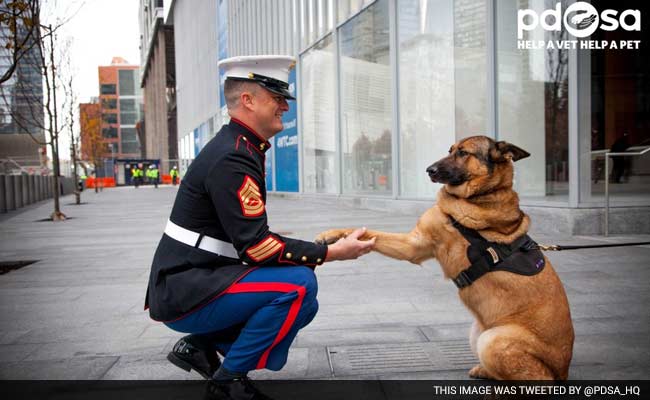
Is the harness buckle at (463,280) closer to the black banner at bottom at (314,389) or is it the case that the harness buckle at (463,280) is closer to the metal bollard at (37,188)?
the black banner at bottom at (314,389)

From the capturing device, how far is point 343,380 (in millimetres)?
3312

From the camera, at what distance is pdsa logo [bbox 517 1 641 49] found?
9266mm

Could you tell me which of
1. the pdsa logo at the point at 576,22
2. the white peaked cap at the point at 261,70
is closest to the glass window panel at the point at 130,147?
the pdsa logo at the point at 576,22

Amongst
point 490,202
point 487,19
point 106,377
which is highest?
point 487,19

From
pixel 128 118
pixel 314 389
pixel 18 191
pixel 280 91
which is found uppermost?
pixel 128 118

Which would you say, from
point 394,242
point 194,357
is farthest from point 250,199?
point 194,357

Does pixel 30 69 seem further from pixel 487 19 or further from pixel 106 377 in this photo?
pixel 106 377

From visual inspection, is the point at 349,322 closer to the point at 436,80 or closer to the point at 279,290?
the point at 279,290

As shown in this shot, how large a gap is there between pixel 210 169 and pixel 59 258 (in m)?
7.04

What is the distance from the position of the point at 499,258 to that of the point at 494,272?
0.26ft

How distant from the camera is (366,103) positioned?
16.3 metres

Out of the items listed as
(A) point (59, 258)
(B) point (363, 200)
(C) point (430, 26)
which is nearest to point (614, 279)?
(A) point (59, 258)

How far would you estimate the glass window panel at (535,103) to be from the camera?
31.3 ft

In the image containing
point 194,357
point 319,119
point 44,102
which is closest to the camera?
point 194,357
